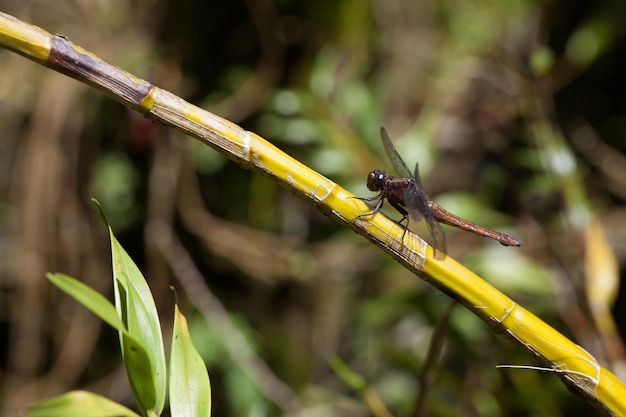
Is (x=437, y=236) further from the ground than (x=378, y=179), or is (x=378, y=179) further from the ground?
(x=378, y=179)

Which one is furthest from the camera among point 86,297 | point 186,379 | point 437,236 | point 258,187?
point 258,187

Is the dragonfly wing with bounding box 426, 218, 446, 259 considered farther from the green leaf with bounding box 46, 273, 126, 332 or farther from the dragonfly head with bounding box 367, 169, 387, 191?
the green leaf with bounding box 46, 273, 126, 332

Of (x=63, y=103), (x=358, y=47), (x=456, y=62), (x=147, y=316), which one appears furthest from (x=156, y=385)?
(x=456, y=62)

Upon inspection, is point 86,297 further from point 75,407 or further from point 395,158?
point 395,158

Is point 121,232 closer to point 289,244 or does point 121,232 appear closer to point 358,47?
point 289,244

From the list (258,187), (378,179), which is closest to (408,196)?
(378,179)
